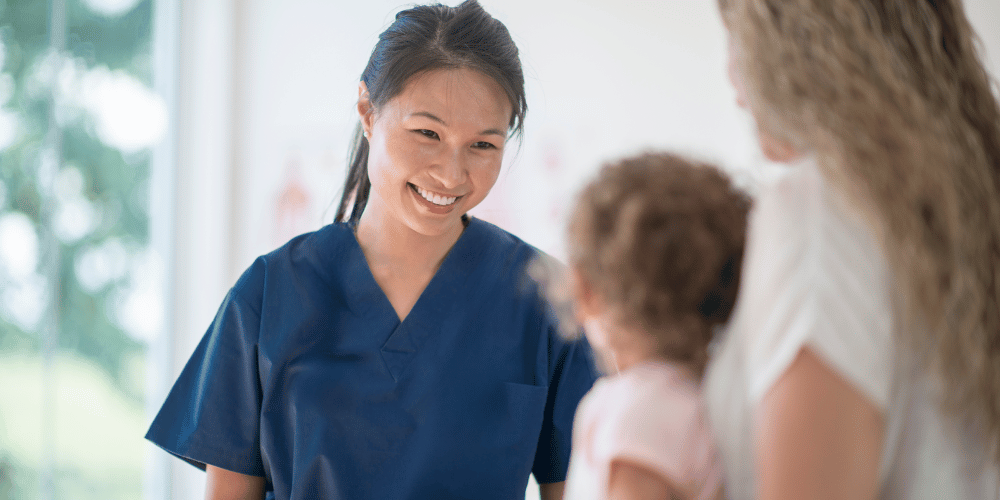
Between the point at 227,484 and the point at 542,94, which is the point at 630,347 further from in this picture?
the point at 542,94

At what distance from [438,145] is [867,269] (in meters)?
0.78

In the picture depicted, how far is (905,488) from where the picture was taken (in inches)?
24.0

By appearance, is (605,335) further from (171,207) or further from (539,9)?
(171,207)

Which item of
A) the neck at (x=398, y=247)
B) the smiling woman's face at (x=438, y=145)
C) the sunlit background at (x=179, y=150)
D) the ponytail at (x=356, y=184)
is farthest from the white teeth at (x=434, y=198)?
the sunlit background at (x=179, y=150)

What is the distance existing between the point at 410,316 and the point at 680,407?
685 mm

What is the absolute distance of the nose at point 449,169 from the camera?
46.9 inches

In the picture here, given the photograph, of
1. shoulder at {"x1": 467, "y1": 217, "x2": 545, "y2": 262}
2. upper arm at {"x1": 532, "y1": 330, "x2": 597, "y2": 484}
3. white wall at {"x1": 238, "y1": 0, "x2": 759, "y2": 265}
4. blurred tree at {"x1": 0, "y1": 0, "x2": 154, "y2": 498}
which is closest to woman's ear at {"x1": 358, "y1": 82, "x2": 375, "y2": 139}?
shoulder at {"x1": 467, "y1": 217, "x2": 545, "y2": 262}

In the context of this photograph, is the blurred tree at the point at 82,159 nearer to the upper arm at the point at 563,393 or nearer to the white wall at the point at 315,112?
the white wall at the point at 315,112

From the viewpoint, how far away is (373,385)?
1182 millimetres

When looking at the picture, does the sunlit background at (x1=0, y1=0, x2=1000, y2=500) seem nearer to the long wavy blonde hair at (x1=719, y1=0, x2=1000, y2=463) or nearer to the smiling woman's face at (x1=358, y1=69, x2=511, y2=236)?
the smiling woman's face at (x1=358, y1=69, x2=511, y2=236)

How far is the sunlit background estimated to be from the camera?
8.16ft

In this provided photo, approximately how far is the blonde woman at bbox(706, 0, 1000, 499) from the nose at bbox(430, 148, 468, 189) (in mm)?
623

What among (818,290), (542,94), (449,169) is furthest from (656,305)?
(542,94)

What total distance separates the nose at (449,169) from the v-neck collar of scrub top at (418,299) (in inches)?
7.0
